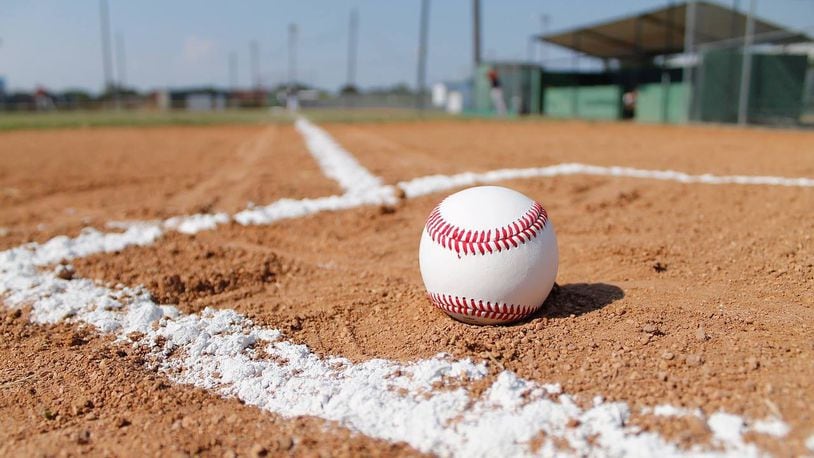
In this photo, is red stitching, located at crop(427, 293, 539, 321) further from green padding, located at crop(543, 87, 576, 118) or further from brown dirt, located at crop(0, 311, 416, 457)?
green padding, located at crop(543, 87, 576, 118)

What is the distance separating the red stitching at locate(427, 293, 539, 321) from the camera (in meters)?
2.73

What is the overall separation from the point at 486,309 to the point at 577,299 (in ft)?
1.99

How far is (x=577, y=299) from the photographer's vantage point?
10.1 ft

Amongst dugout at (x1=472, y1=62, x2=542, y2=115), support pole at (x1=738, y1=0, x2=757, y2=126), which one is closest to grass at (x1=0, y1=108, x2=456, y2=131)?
dugout at (x1=472, y1=62, x2=542, y2=115)

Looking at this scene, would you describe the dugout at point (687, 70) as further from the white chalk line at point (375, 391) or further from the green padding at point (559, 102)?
the white chalk line at point (375, 391)

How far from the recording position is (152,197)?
21.0ft

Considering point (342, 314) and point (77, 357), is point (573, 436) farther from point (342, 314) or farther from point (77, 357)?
point (77, 357)

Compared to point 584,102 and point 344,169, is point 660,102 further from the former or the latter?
point 344,169

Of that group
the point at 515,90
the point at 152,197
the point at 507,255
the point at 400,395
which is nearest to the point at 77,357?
the point at 400,395

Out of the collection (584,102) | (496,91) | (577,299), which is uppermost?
(496,91)

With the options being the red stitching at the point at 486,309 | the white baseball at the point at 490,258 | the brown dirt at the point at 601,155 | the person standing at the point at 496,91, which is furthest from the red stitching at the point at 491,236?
the person standing at the point at 496,91

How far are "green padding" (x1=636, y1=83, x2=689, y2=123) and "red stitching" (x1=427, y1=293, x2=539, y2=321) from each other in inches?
753

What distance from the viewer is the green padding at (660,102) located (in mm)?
20484

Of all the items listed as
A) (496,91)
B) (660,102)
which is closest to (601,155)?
(660,102)
